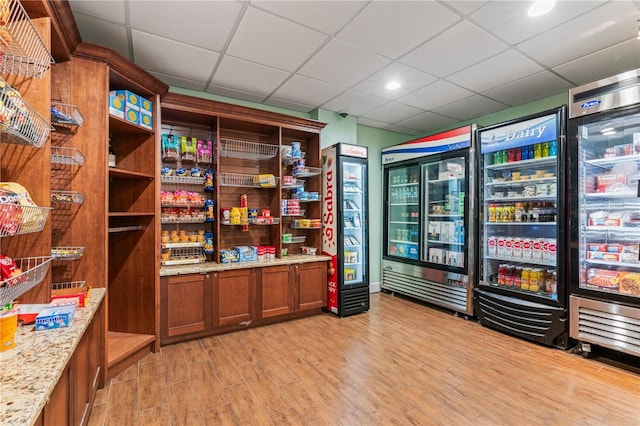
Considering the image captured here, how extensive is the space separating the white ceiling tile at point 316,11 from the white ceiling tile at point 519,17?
39.0 inches

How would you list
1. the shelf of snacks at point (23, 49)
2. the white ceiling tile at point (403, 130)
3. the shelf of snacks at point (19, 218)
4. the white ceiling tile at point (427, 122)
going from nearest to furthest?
the shelf of snacks at point (19, 218)
the shelf of snacks at point (23, 49)
the white ceiling tile at point (427, 122)
the white ceiling tile at point (403, 130)

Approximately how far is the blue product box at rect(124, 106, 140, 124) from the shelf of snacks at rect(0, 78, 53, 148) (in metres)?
1.18

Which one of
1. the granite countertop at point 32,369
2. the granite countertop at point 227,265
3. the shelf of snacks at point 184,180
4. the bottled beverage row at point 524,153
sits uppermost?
the bottled beverage row at point 524,153

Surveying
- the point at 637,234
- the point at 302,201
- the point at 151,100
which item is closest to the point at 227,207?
the point at 302,201

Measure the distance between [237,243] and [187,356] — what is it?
4.77 ft

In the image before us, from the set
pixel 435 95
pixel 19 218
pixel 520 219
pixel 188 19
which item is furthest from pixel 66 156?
pixel 520 219

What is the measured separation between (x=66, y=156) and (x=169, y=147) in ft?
4.19

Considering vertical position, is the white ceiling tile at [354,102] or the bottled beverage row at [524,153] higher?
the white ceiling tile at [354,102]

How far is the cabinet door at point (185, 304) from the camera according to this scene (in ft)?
10.0

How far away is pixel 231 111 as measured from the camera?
3.52 meters

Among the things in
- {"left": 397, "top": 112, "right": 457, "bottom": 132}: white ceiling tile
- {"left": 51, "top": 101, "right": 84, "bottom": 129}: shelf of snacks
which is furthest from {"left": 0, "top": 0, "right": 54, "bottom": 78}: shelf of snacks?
{"left": 397, "top": 112, "right": 457, "bottom": 132}: white ceiling tile

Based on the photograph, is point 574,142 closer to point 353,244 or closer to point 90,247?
point 353,244

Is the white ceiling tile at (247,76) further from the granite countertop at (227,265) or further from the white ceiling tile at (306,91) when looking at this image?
the granite countertop at (227,265)

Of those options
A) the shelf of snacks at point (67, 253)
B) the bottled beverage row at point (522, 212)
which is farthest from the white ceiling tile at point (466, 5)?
the shelf of snacks at point (67, 253)
